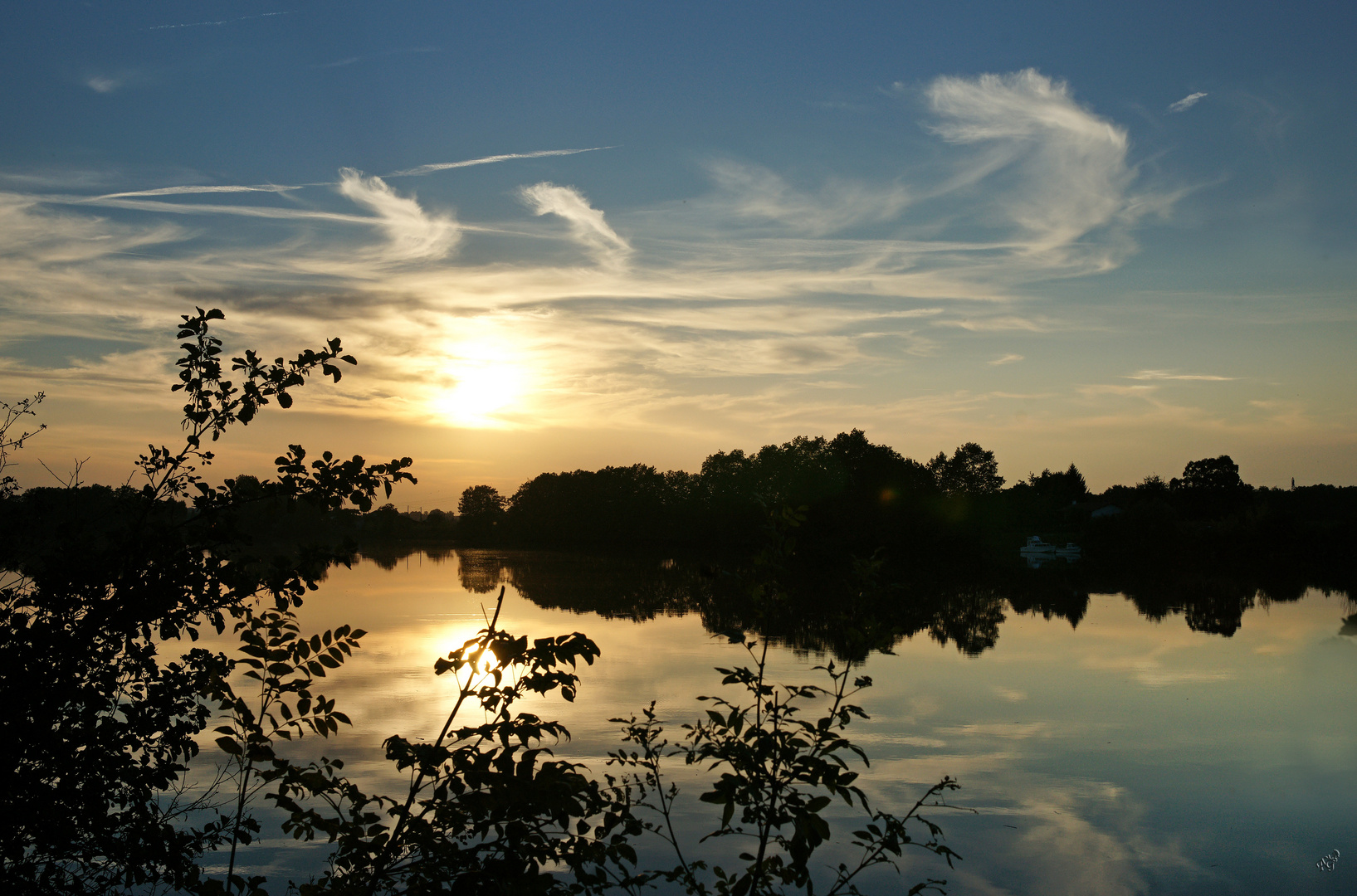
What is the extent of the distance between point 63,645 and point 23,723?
0.32 meters

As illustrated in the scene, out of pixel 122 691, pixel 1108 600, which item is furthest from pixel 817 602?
pixel 122 691

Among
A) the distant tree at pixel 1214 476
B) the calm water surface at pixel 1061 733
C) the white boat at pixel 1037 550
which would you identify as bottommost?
the calm water surface at pixel 1061 733

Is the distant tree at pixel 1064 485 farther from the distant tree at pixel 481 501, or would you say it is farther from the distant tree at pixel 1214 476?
the distant tree at pixel 481 501

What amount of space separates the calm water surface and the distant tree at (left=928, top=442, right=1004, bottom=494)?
110 m

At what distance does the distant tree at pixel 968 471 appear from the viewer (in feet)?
435

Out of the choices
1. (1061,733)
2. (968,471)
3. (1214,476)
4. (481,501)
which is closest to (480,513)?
(481,501)

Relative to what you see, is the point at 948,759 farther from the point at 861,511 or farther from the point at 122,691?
the point at 861,511

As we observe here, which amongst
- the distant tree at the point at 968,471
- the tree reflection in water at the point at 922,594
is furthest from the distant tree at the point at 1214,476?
the tree reflection in water at the point at 922,594

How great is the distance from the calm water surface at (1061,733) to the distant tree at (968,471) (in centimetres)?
11029

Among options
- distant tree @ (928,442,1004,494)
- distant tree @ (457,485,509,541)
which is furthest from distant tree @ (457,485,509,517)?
distant tree @ (928,442,1004,494)

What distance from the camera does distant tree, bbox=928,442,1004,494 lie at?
132 meters

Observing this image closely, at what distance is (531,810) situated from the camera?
3.01m

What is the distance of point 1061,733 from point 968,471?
127m

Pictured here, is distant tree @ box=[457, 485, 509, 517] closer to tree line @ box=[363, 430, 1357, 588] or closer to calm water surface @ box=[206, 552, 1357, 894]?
tree line @ box=[363, 430, 1357, 588]
